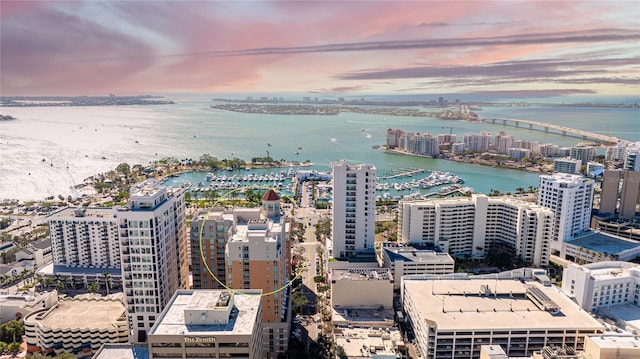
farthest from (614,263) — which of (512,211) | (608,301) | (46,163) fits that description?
(46,163)

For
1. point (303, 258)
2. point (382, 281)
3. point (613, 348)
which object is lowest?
point (303, 258)

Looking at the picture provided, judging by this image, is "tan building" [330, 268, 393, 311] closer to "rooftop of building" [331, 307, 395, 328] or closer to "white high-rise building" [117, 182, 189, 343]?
"rooftop of building" [331, 307, 395, 328]

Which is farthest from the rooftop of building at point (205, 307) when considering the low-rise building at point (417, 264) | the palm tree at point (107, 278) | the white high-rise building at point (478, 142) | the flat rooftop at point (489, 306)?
the white high-rise building at point (478, 142)

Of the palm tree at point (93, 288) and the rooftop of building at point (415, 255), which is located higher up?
the rooftop of building at point (415, 255)

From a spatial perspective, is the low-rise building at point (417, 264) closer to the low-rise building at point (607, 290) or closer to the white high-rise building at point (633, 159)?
the low-rise building at point (607, 290)

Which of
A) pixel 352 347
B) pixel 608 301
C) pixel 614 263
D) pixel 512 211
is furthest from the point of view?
pixel 512 211

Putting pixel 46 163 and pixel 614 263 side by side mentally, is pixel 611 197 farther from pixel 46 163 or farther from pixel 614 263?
Answer: pixel 46 163

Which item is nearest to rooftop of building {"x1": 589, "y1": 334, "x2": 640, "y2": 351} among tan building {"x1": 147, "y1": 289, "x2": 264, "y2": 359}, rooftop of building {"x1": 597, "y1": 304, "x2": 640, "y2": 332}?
rooftop of building {"x1": 597, "y1": 304, "x2": 640, "y2": 332}
